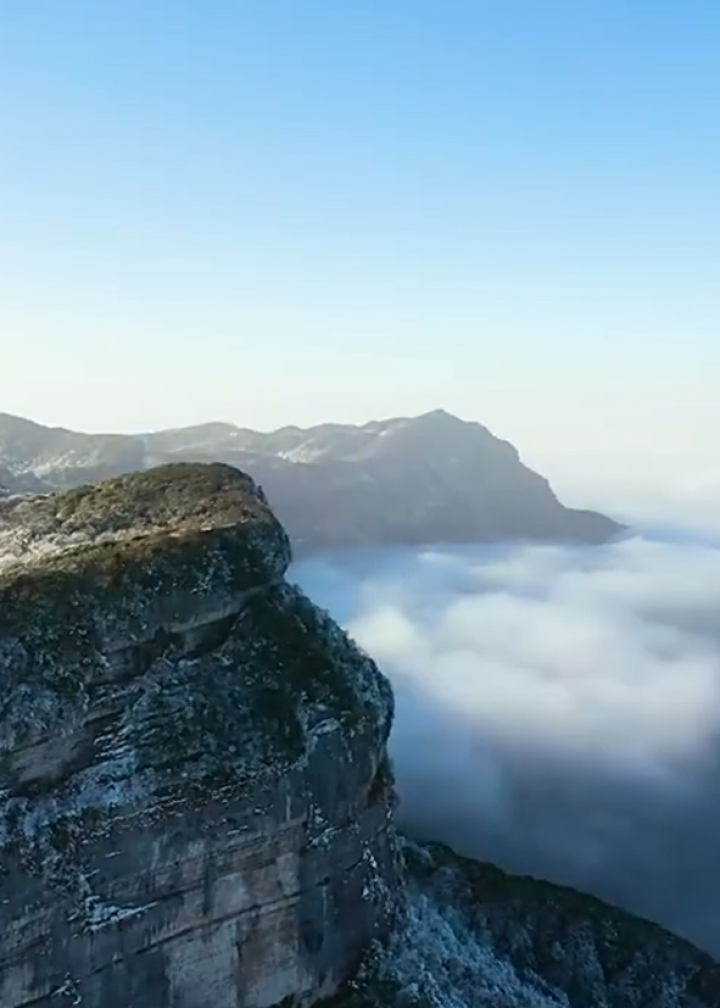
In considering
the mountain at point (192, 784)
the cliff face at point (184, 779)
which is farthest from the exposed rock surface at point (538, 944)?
the cliff face at point (184, 779)

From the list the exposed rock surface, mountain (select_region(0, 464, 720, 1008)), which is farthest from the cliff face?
the exposed rock surface

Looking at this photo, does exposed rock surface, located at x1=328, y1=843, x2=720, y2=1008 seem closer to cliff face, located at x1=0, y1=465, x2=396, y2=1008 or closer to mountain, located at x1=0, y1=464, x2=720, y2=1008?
mountain, located at x1=0, y1=464, x2=720, y2=1008

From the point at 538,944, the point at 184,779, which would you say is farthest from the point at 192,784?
the point at 538,944

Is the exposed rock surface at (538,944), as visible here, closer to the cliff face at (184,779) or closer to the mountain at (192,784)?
the mountain at (192,784)

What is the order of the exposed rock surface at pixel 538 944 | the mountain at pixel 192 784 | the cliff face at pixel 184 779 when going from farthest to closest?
the exposed rock surface at pixel 538 944 → the mountain at pixel 192 784 → the cliff face at pixel 184 779

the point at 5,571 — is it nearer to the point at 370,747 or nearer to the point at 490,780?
the point at 370,747

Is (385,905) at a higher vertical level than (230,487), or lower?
lower

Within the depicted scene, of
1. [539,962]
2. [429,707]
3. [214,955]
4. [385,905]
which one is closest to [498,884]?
[539,962]
